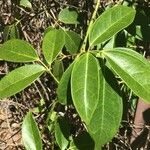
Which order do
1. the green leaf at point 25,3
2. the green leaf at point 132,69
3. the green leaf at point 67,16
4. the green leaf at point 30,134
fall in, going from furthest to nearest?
the green leaf at point 25,3, the green leaf at point 67,16, the green leaf at point 30,134, the green leaf at point 132,69

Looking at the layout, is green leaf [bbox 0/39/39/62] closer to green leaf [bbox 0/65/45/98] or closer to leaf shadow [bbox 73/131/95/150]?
green leaf [bbox 0/65/45/98]

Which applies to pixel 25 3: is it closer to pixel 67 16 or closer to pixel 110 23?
pixel 67 16

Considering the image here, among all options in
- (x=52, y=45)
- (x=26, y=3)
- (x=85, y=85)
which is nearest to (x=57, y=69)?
(x=52, y=45)

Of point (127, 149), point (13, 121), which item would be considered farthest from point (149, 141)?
point (13, 121)

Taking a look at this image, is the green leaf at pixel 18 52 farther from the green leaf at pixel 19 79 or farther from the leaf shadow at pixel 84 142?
the leaf shadow at pixel 84 142

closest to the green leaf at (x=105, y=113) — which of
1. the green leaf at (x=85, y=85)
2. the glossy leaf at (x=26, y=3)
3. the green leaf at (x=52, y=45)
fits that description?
the green leaf at (x=85, y=85)

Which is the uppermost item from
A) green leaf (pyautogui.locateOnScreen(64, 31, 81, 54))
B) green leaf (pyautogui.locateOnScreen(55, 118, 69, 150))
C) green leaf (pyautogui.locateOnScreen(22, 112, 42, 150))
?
green leaf (pyautogui.locateOnScreen(64, 31, 81, 54))

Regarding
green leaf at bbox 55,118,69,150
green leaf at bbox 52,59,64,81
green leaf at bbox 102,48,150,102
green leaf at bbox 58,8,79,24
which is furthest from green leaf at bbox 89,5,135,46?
green leaf at bbox 58,8,79,24
